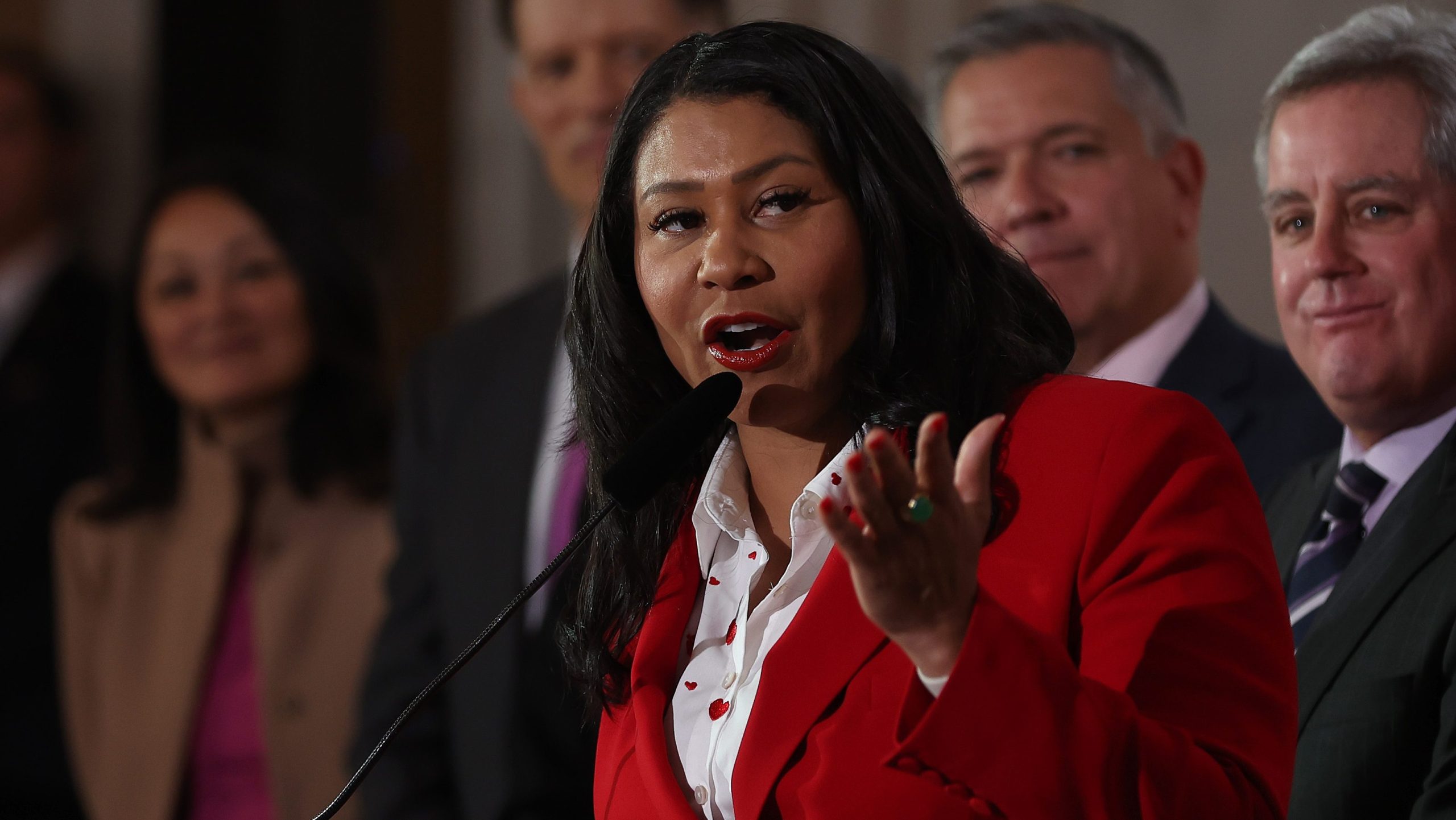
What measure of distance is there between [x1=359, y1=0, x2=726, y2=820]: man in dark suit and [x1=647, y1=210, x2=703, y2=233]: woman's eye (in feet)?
3.95

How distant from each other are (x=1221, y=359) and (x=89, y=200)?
3.41m

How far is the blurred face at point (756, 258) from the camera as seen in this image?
1.41 meters

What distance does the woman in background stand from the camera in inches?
126

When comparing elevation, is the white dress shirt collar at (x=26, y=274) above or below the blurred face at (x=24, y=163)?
below

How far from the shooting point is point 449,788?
2916mm

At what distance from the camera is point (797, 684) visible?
1.35m

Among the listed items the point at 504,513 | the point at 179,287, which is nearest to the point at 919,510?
the point at 504,513

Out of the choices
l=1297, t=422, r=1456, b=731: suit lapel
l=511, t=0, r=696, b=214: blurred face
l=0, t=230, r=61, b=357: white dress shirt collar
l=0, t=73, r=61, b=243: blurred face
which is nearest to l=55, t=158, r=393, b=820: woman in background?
l=511, t=0, r=696, b=214: blurred face

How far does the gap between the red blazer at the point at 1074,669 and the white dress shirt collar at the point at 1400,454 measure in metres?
0.61

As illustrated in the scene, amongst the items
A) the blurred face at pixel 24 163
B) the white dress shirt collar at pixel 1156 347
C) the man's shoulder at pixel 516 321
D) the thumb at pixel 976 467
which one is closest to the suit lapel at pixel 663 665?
the thumb at pixel 976 467

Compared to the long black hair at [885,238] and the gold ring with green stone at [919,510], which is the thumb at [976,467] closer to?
the gold ring with green stone at [919,510]

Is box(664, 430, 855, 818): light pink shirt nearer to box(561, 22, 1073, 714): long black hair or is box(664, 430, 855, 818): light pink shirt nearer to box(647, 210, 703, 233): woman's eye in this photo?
box(561, 22, 1073, 714): long black hair

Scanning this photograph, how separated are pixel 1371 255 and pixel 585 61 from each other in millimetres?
1850

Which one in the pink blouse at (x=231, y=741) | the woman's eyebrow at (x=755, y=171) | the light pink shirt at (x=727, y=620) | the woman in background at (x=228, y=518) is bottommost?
the pink blouse at (x=231, y=741)
